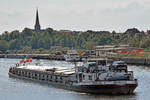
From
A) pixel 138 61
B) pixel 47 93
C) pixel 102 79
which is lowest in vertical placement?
pixel 47 93

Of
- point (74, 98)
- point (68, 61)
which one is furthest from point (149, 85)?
point (68, 61)

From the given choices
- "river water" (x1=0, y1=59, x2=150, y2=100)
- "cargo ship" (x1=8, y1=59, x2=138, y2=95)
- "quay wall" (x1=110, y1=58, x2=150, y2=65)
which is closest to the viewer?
"river water" (x1=0, y1=59, x2=150, y2=100)

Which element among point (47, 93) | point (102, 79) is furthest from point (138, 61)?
point (102, 79)

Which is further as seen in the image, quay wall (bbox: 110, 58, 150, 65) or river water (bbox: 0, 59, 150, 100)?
quay wall (bbox: 110, 58, 150, 65)

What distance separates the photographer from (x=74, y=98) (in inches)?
2435

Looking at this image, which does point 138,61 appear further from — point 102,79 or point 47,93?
point 102,79

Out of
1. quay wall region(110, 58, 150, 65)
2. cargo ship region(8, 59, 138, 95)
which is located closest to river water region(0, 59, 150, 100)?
cargo ship region(8, 59, 138, 95)

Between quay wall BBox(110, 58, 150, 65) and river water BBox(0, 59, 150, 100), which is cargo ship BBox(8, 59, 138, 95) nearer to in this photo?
river water BBox(0, 59, 150, 100)

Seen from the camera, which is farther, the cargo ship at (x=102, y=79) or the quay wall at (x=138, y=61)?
the quay wall at (x=138, y=61)

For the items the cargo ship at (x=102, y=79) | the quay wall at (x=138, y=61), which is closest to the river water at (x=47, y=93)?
the cargo ship at (x=102, y=79)

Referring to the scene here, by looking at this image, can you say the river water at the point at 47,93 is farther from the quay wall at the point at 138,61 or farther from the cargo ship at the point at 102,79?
the quay wall at the point at 138,61

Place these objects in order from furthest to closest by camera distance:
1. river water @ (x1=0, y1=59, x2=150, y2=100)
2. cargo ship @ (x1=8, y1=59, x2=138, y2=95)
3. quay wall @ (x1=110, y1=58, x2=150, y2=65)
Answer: quay wall @ (x1=110, y1=58, x2=150, y2=65), cargo ship @ (x1=8, y1=59, x2=138, y2=95), river water @ (x1=0, y1=59, x2=150, y2=100)

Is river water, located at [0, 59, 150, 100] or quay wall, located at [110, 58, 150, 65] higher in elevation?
quay wall, located at [110, 58, 150, 65]

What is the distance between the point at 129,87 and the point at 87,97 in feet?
17.7
